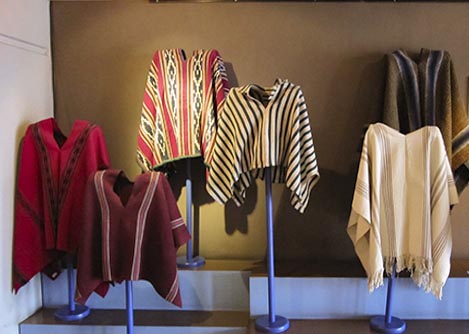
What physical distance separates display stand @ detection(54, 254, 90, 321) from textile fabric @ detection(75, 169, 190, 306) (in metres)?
0.35

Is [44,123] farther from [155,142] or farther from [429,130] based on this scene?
[429,130]

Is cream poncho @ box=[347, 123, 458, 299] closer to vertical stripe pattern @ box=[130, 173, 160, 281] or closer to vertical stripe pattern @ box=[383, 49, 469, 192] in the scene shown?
vertical stripe pattern @ box=[383, 49, 469, 192]

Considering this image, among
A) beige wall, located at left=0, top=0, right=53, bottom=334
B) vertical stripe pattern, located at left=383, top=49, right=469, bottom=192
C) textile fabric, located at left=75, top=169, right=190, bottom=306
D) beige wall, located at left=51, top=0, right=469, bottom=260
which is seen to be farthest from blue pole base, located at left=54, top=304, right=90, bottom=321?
vertical stripe pattern, located at left=383, top=49, right=469, bottom=192

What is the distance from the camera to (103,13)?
8.59ft

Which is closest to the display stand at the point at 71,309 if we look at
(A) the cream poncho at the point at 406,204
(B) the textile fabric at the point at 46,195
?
(B) the textile fabric at the point at 46,195

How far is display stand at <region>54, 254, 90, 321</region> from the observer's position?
2.32 meters

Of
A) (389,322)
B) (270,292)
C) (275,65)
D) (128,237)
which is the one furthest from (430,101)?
(128,237)

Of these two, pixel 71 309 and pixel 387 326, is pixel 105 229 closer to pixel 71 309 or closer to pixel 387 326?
pixel 71 309

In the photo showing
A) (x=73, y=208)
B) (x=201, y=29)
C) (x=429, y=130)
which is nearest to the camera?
(x=429, y=130)

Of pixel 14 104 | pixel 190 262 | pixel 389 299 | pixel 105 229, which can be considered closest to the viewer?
pixel 105 229

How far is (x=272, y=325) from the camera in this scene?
7.07 ft

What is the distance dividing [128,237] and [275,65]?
1272 millimetres

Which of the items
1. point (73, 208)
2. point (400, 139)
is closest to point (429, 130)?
point (400, 139)

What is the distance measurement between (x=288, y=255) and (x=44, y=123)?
1515 mm
